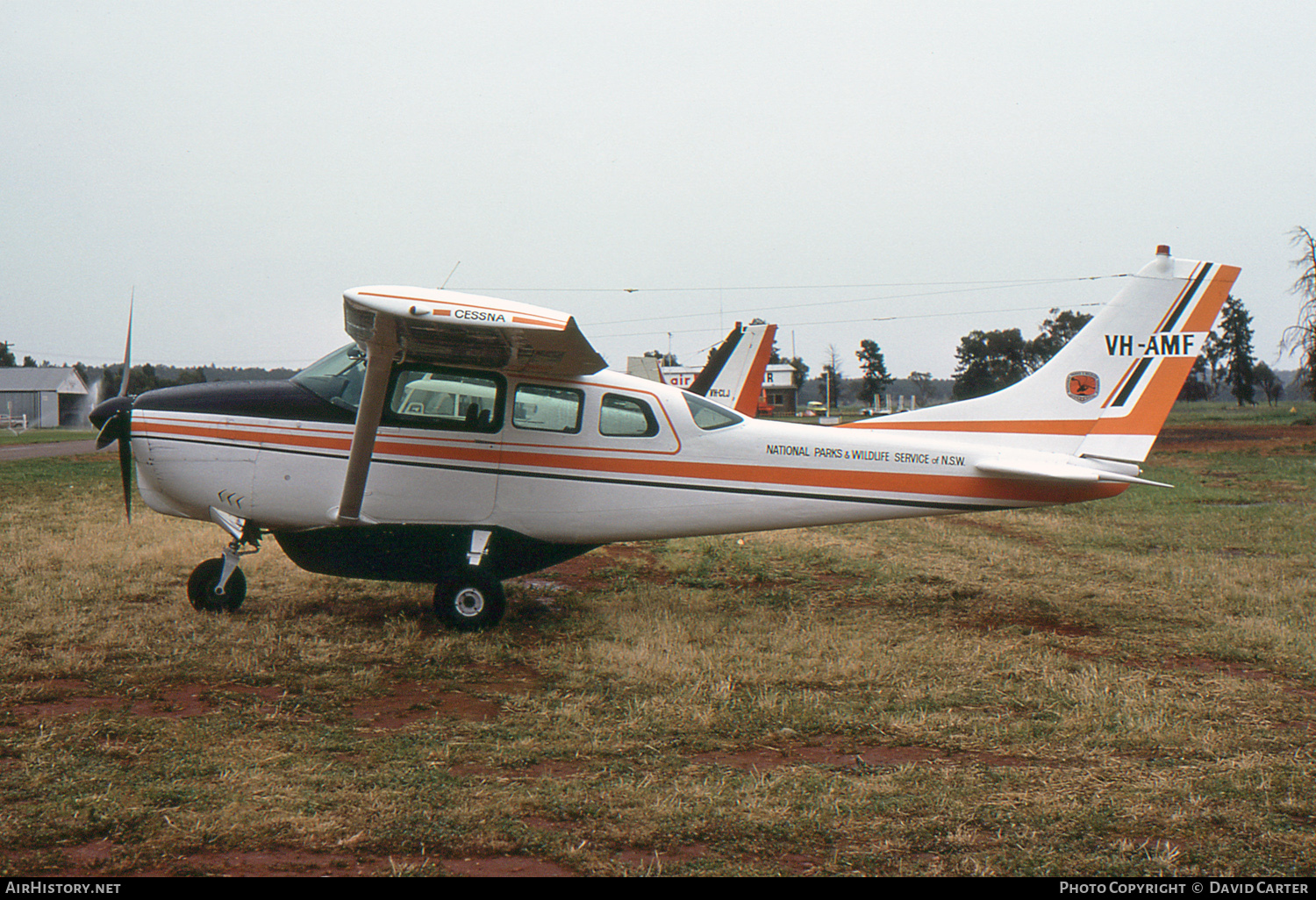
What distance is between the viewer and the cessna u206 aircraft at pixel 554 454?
756 cm

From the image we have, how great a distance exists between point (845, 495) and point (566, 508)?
2.51m

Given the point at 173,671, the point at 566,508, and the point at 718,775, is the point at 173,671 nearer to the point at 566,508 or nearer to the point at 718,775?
the point at 566,508

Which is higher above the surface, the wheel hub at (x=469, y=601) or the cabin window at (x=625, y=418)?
the cabin window at (x=625, y=418)

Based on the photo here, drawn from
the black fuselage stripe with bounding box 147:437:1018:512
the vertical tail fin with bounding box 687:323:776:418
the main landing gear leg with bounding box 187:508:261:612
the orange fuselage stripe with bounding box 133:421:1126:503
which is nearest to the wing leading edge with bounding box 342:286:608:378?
the orange fuselage stripe with bounding box 133:421:1126:503

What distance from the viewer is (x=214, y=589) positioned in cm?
797

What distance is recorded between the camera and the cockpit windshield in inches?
302

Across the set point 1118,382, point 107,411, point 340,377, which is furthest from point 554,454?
point 1118,382

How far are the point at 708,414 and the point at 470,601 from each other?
2.66m

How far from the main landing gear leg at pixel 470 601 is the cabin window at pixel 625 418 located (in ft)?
5.35

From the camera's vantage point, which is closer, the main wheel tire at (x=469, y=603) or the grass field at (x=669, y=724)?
the grass field at (x=669, y=724)

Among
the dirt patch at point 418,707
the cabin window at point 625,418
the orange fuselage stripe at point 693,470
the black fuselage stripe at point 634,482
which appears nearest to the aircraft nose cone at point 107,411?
the orange fuselage stripe at point 693,470

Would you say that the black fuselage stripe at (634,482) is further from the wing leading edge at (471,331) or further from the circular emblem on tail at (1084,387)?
the circular emblem on tail at (1084,387)

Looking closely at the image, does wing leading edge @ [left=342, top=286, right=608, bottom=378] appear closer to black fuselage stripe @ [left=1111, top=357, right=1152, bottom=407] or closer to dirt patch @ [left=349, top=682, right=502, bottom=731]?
dirt patch @ [left=349, top=682, right=502, bottom=731]

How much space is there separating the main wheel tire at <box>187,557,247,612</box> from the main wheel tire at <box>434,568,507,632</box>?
6.38 ft
